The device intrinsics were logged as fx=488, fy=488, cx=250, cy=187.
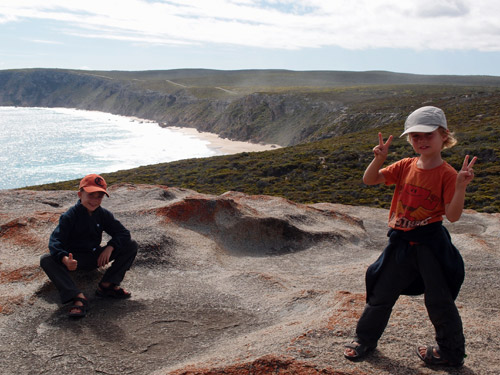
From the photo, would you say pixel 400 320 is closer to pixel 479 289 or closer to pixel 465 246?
pixel 479 289

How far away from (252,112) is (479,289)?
93537 mm

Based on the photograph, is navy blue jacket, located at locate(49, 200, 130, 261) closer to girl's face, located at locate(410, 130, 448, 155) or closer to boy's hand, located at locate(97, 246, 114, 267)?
boy's hand, located at locate(97, 246, 114, 267)

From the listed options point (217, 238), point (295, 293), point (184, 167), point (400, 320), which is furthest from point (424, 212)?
point (184, 167)

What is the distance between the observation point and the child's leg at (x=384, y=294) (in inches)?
190

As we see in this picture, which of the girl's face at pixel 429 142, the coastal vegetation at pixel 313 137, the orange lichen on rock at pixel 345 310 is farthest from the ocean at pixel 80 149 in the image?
the girl's face at pixel 429 142

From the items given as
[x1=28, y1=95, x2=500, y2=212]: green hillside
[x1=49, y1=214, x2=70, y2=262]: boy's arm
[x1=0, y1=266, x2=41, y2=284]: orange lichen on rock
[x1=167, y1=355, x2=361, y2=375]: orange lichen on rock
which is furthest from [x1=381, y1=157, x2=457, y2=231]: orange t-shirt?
[x1=28, y1=95, x2=500, y2=212]: green hillside

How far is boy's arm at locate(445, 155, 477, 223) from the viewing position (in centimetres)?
430

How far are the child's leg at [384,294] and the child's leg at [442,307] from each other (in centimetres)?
18

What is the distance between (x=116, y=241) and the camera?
23.8ft

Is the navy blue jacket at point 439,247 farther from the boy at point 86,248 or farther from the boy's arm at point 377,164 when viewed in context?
the boy at point 86,248

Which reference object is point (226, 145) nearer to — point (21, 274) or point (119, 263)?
point (21, 274)

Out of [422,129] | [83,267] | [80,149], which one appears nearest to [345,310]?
[422,129]

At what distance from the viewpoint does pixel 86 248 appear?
7.20 metres

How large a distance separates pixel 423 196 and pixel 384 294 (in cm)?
105
